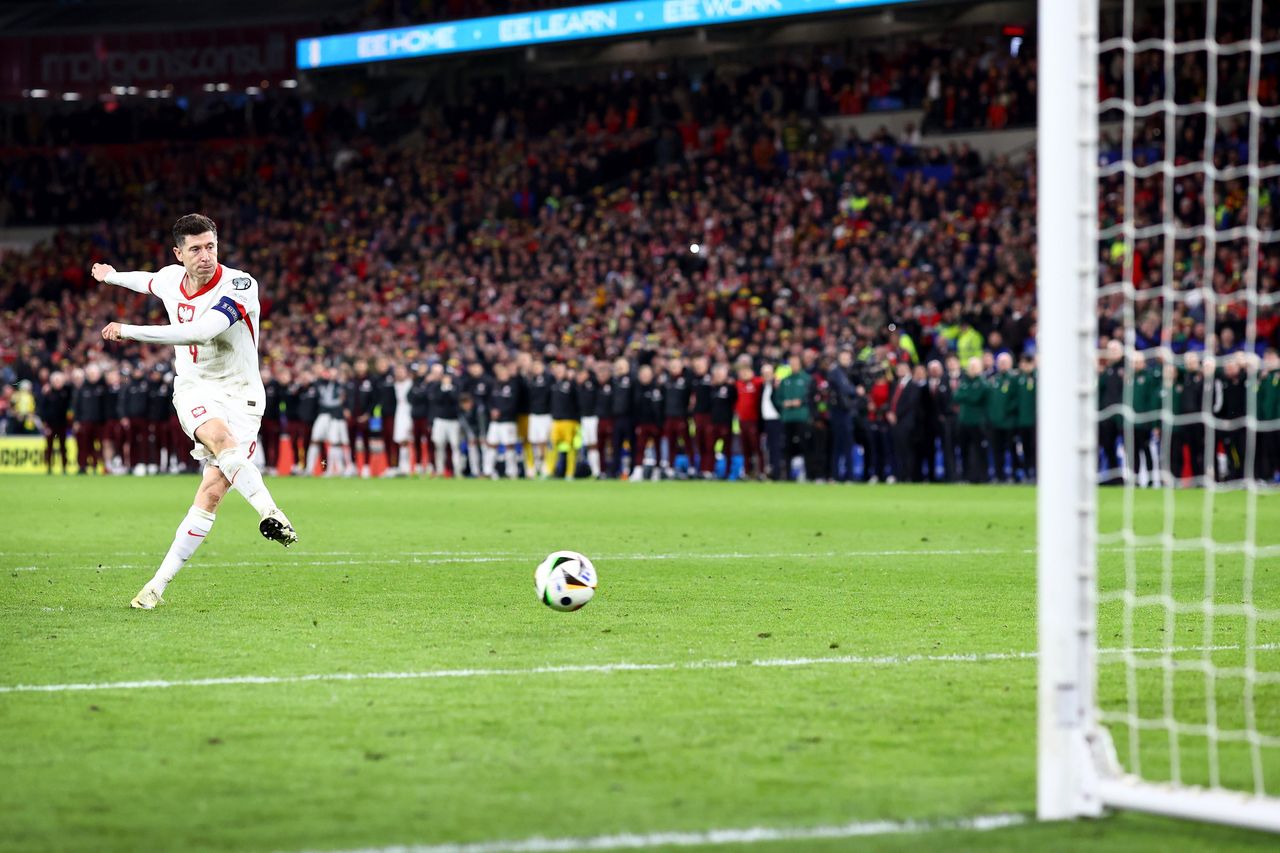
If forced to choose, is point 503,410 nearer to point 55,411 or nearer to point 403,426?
point 403,426

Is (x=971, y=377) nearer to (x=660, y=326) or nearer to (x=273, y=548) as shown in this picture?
(x=660, y=326)

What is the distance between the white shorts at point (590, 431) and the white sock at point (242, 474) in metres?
18.8

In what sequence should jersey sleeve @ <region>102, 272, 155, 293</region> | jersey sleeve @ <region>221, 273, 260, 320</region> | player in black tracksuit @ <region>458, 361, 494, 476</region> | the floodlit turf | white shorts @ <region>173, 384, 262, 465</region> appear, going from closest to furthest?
the floodlit turf
jersey sleeve @ <region>221, 273, 260, 320</region>
white shorts @ <region>173, 384, 262, 465</region>
jersey sleeve @ <region>102, 272, 155, 293</region>
player in black tracksuit @ <region>458, 361, 494, 476</region>

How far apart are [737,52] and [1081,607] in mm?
38773

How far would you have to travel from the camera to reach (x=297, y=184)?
45094 millimetres

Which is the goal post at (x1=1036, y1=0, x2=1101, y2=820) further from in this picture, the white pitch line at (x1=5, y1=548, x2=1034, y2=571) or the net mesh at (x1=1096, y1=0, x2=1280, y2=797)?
the white pitch line at (x1=5, y1=548, x2=1034, y2=571)

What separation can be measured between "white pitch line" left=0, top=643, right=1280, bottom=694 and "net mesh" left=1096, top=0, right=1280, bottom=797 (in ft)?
1.50

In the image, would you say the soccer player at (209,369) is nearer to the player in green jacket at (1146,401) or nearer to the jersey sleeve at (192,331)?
the jersey sleeve at (192,331)

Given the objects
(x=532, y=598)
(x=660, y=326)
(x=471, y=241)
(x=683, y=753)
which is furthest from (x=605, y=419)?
(x=683, y=753)

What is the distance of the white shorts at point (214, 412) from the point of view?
31.4ft

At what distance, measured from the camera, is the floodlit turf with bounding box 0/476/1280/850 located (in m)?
4.32

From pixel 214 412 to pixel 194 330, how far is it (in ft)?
1.88

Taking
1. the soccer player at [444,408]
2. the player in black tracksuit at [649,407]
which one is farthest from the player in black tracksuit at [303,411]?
the player in black tracksuit at [649,407]

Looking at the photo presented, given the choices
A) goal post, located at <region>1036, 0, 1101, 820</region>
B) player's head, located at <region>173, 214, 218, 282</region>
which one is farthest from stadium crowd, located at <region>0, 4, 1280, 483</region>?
goal post, located at <region>1036, 0, 1101, 820</region>
